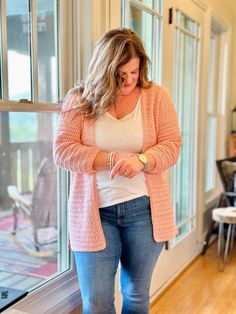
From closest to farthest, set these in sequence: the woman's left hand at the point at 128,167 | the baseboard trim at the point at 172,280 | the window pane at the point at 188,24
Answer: the woman's left hand at the point at 128,167 < the baseboard trim at the point at 172,280 < the window pane at the point at 188,24

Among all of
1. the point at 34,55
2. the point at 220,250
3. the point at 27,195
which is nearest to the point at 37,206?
the point at 27,195

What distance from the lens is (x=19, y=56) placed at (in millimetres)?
1768

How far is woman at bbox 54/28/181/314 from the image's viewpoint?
4.43 feet

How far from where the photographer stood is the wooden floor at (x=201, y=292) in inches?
92.6

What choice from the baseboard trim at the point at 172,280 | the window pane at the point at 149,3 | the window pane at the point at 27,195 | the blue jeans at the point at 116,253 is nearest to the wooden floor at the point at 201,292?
the baseboard trim at the point at 172,280

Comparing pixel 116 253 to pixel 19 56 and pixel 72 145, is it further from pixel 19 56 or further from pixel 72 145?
pixel 19 56

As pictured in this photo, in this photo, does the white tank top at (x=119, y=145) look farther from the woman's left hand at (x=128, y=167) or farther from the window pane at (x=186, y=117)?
the window pane at (x=186, y=117)

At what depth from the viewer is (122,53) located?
133 centimetres

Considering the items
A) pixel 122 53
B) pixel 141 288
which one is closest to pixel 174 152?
pixel 122 53

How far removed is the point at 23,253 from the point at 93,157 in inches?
72.5

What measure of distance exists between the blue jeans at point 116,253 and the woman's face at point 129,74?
0.41 metres

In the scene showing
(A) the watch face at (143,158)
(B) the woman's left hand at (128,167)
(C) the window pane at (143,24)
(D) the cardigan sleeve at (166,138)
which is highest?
(C) the window pane at (143,24)

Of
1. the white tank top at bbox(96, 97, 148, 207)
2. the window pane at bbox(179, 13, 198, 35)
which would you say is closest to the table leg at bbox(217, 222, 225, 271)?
the window pane at bbox(179, 13, 198, 35)

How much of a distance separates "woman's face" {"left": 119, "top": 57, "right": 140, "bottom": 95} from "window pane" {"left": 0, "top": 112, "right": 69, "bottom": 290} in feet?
4.15
